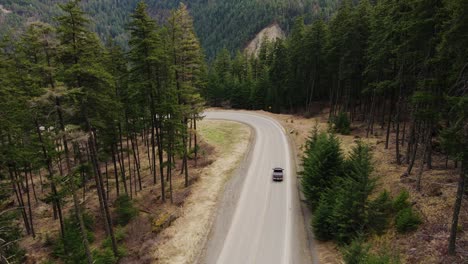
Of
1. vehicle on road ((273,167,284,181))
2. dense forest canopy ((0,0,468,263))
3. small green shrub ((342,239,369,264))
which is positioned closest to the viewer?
small green shrub ((342,239,369,264))

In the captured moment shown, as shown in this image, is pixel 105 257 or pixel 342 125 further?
pixel 342 125

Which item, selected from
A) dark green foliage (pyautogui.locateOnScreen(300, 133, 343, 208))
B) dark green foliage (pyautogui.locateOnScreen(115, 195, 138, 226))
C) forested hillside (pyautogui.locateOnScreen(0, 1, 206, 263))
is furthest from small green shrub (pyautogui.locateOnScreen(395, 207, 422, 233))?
dark green foliage (pyautogui.locateOnScreen(115, 195, 138, 226))

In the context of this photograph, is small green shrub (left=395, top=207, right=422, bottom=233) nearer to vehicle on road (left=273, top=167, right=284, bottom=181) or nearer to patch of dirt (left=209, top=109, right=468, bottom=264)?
patch of dirt (left=209, top=109, right=468, bottom=264)

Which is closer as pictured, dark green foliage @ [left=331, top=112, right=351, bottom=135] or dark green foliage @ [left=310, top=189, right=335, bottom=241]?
dark green foliage @ [left=310, top=189, right=335, bottom=241]

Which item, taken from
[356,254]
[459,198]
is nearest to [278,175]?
[356,254]

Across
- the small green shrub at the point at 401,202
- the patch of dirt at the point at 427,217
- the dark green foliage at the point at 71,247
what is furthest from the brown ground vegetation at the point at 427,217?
the dark green foliage at the point at 71,247

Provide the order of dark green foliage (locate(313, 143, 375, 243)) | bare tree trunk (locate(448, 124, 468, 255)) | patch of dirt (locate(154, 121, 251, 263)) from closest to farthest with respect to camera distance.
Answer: bare tree trunk (locate(448, 124, 468, 255))
dark green foliage (locate(313, 143, 375, 243))
patch of dirt (locate(154, 121, 251, 263))

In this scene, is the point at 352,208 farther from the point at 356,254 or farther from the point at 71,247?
the point at 71,247

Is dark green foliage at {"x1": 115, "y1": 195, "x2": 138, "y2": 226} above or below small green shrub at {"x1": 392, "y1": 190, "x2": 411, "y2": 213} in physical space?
below
